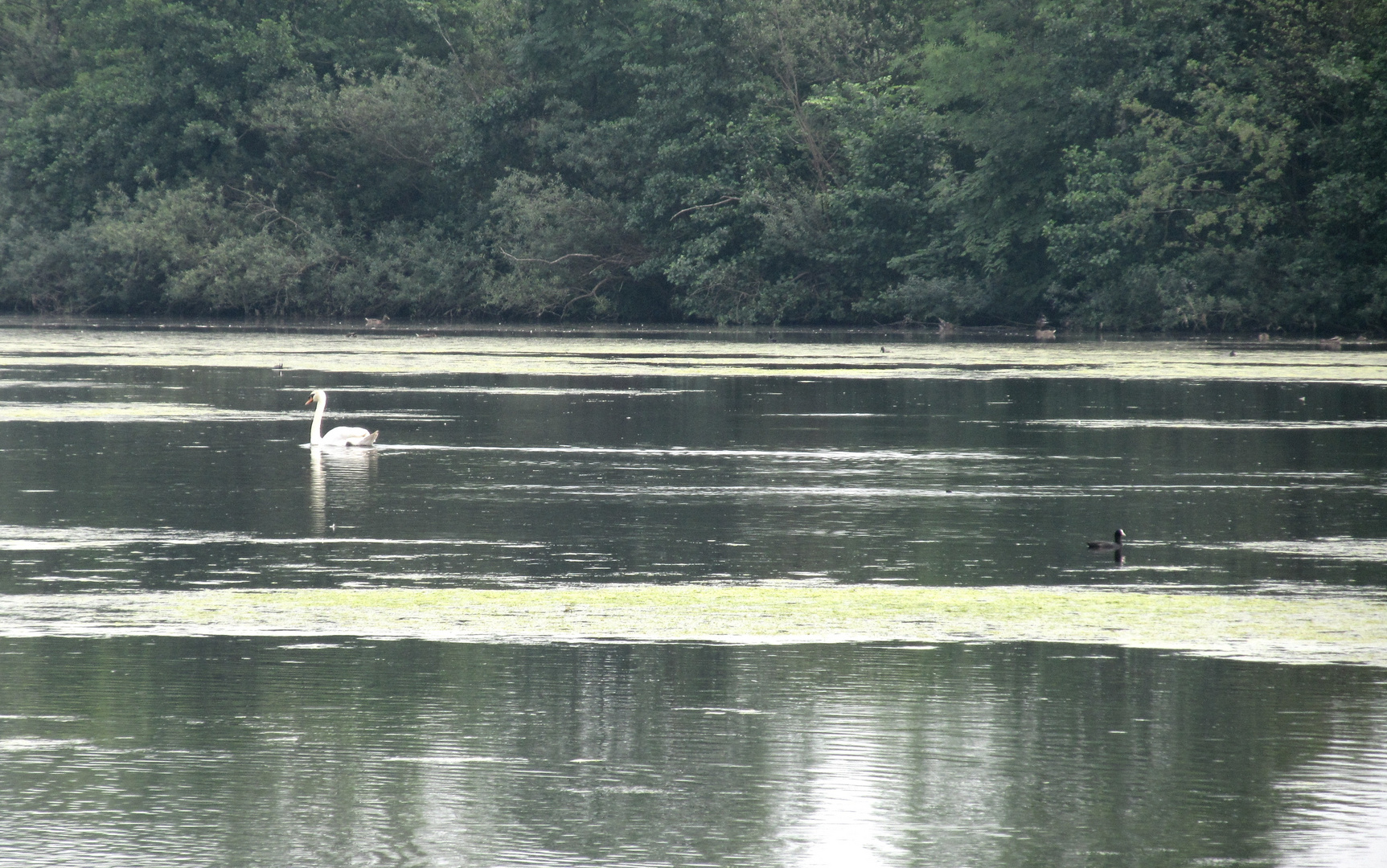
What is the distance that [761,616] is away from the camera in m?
9.34

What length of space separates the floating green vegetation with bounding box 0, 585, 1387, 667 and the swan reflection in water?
301 centimetres

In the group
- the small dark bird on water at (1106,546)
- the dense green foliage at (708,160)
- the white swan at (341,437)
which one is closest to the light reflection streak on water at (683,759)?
the small dark bird on water at (1106,546)

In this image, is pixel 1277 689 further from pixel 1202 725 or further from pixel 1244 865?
pixel 1244 865

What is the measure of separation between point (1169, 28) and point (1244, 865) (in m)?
46.9

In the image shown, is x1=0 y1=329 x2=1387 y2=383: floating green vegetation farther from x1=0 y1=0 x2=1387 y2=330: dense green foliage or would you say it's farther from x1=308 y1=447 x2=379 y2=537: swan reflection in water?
x1=308 y1=447 x2=379 y2=537: swan reflection in water

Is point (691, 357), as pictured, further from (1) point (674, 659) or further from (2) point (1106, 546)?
(1) point (674, 659)

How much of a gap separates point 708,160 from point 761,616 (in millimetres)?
48535

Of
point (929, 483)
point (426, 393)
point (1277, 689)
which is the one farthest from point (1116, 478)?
point (426, 393)

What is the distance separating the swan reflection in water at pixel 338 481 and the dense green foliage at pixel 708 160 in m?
30.9

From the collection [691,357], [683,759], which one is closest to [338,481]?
[683,759]

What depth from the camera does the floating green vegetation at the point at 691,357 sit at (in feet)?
106

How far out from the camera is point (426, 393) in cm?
2698

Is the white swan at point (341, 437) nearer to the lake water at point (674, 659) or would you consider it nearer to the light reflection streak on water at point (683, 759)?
the lake water at point (674, 659)

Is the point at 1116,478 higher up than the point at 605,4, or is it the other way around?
the point at 605,4
